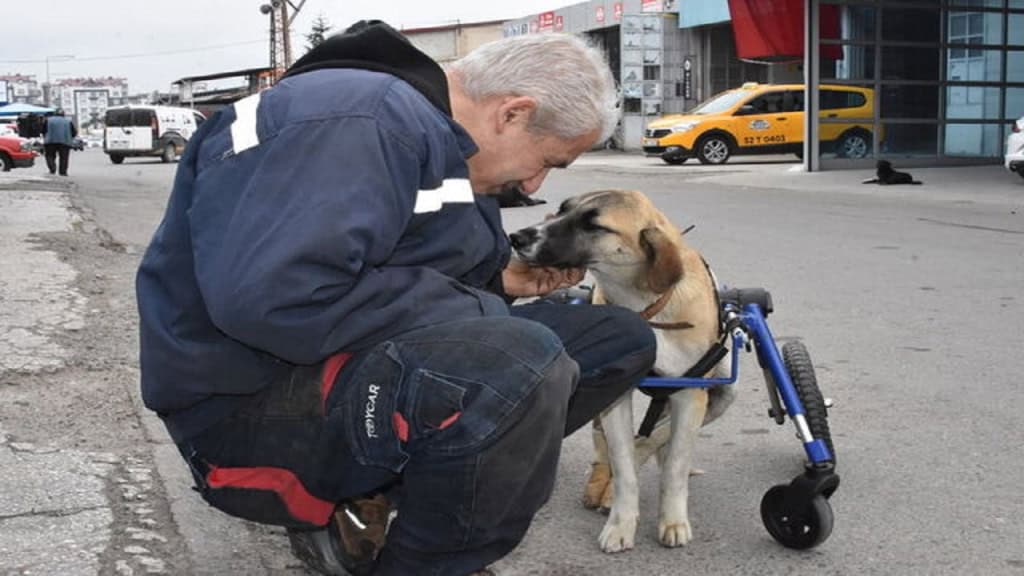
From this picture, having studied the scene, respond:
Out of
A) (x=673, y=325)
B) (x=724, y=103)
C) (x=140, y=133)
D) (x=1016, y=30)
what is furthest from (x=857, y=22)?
(x=140, y=133)

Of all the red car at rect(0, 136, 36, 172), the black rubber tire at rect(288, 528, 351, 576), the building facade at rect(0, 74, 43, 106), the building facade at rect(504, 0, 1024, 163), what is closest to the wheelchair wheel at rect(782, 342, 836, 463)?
the black rubber tire at rect(288, 528, 351, 576)

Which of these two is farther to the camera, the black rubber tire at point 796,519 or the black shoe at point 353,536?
the black rubber tire at point 796,519

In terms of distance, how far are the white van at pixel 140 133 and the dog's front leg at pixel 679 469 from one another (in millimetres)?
35804

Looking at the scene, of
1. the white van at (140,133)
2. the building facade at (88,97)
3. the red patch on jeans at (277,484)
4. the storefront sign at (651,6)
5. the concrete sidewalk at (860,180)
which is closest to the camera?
the red patch on jeans at (277,484)

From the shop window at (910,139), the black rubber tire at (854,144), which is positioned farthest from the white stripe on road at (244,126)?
the shop window at (910,139)

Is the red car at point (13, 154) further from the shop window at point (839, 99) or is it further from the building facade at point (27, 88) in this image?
the building facade at point (27, 88)

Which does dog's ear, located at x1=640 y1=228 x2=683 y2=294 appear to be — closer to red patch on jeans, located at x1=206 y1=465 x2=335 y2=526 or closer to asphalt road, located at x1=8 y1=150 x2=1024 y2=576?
asphalt road, located at x1=8 y1=150 x2=1024 y2=576

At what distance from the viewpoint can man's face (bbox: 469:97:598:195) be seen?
2467mm

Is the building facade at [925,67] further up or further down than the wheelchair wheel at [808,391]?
further up

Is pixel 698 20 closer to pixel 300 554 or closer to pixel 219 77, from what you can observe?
pixel 300 554

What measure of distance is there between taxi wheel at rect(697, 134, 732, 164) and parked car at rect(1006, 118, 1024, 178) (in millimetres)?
10146

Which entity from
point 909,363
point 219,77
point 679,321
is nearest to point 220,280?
point 679,321

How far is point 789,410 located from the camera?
3.12 metres

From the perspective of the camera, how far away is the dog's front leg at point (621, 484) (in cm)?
317
